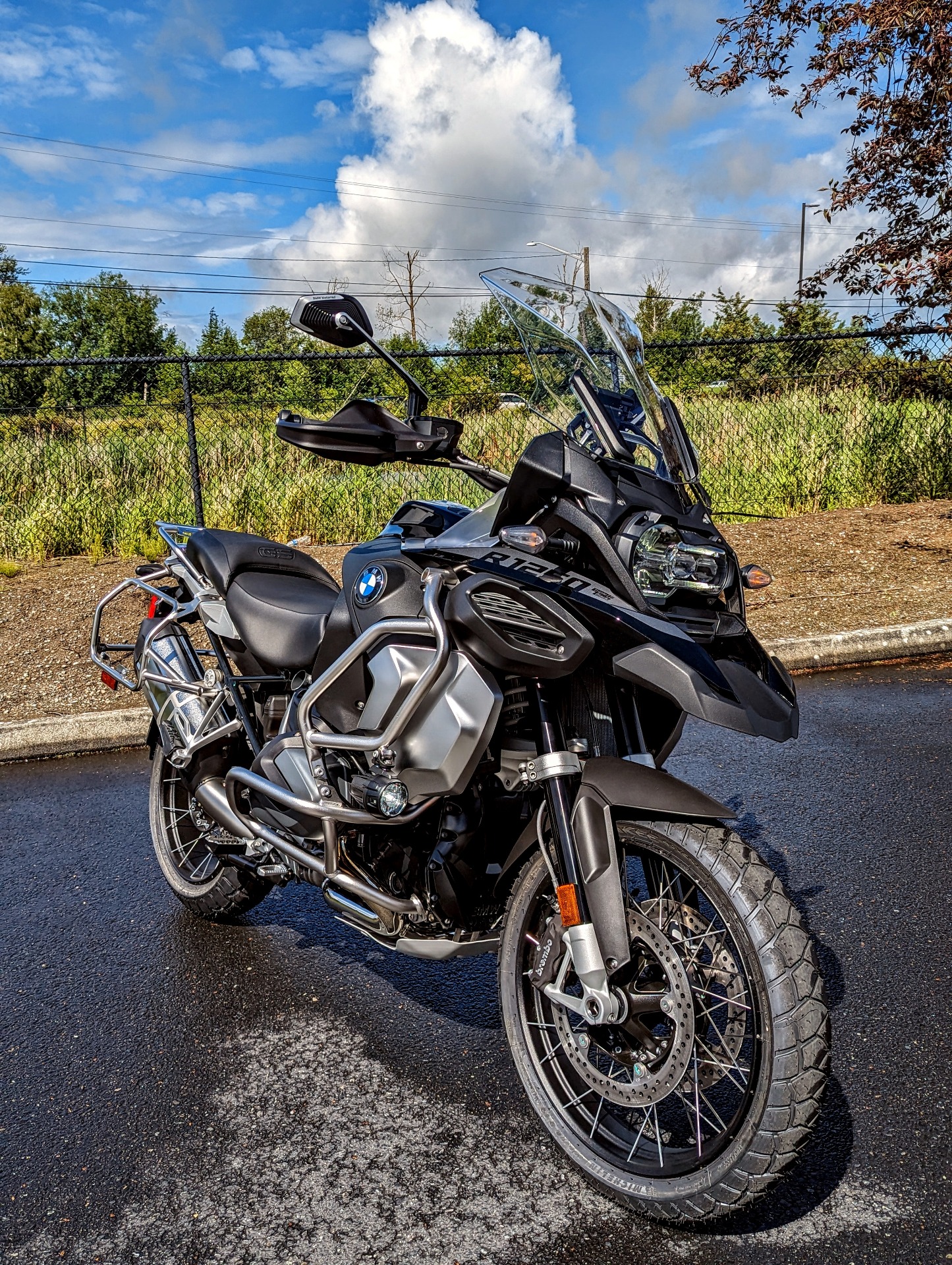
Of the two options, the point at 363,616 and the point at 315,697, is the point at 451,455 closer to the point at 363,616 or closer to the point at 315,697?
the point at 363,616

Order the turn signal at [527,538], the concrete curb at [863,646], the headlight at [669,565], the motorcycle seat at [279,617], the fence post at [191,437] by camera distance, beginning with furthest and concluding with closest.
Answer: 1. the fence post at [191,437]
2. the concrete curb at [863,646]
3. the motorcycle seat at [279,617]
4. the turn signal at [527,538]
5. the headlight at [669,565]

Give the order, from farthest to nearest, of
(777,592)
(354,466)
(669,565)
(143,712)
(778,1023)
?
(354,466), (777,592), (143,712), (669,565), (778,1023)

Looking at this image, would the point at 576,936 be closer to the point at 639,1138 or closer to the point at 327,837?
the point at 639,1138

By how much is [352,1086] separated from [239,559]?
1.64 m

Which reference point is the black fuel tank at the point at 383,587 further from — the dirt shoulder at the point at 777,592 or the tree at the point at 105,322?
the tree at the point at 105,322

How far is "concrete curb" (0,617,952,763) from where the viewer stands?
6059mm

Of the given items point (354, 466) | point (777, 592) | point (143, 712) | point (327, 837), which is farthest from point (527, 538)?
point (354, 466)

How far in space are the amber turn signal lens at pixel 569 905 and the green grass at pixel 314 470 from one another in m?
7.19

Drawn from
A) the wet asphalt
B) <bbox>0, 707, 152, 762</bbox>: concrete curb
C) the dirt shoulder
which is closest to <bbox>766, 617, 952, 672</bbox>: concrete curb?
the dirt shoulder

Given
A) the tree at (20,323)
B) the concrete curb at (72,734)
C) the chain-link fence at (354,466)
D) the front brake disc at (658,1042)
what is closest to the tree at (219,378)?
the chain-link fence at (354,466)

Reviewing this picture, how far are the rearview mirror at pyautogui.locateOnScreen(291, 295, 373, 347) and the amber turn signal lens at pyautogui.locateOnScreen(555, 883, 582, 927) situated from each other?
1.26m

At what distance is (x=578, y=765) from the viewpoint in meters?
2.31

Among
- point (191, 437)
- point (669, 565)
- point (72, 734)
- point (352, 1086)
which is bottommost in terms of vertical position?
point (352, 1086)

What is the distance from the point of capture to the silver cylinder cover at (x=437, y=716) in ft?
7.86
